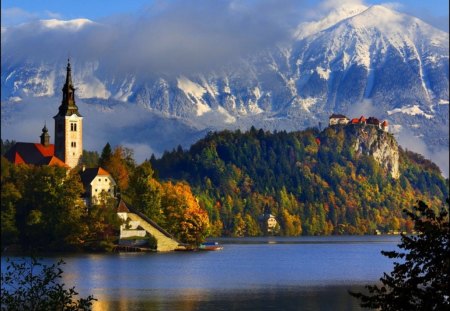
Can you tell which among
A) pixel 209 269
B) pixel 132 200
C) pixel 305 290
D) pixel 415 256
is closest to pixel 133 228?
pixel 132 200

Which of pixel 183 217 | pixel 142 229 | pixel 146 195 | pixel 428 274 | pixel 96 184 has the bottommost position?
pixel 428 274

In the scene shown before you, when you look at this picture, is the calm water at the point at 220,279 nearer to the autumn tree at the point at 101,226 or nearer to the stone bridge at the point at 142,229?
the autumn tree at the point at 101,226

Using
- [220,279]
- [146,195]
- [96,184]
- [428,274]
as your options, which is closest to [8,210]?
[146,195]

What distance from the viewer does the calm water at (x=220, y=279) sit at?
82.1m

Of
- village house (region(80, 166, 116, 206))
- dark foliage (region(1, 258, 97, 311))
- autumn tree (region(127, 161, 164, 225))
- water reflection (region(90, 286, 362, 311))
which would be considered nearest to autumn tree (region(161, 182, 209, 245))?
autumn tree (region(127, 161, 164, 225))

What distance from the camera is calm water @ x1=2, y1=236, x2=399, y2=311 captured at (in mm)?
82125

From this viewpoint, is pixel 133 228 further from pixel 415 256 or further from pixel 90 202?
pixel 415 256

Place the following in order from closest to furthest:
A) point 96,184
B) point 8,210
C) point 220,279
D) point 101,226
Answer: point 220,279
point 8,210
point 101,226
point 96,184

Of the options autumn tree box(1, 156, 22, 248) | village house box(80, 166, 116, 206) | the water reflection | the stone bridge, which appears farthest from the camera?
village house box(80, 166, 116, 206)

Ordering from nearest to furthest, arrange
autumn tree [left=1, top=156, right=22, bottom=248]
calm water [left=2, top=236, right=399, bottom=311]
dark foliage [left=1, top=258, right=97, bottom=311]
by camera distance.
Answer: dark foliage [left=1, top=258, right=97, bottom=311]
calm water [left=2, top=236, right=399, bottom=311]
autumn tree [left=1, top=156, right=22, bottom=248]

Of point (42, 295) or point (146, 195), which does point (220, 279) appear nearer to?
point (42, 295)

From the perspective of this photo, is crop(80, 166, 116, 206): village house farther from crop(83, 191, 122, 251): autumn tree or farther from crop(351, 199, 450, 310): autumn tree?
crop(351, 199, 450, 310): autumn tree

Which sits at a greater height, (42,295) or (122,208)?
(122,208)

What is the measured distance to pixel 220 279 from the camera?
105m
